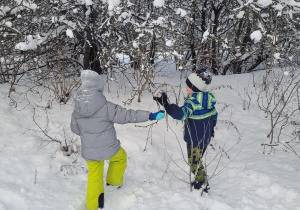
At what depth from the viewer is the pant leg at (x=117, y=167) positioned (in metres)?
2.80

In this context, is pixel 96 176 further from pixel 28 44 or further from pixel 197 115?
pixel 28 44

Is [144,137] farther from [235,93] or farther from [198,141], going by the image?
[235,93]

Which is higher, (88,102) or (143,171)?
(88,102)

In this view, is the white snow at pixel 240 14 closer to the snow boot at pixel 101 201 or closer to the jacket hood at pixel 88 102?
the jacket hood at pixel 88 102

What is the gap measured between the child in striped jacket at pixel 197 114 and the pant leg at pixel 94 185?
35.1 inches

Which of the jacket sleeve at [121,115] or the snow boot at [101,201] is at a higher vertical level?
the jacket sleeve at [121,115]

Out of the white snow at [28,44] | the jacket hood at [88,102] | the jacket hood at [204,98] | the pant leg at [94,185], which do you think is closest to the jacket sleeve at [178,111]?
the jacket hood at [204,98]

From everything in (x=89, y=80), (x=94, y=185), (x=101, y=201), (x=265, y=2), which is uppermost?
(x=265, y=2)

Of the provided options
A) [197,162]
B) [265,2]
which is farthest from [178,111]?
[265,2]

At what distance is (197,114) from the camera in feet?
8.89

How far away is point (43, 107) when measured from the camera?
14.2 feet

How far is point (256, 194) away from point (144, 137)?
5.61 ft

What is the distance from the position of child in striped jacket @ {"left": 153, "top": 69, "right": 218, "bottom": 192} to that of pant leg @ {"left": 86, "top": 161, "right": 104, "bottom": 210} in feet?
2.92

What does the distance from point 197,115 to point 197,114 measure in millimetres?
10
